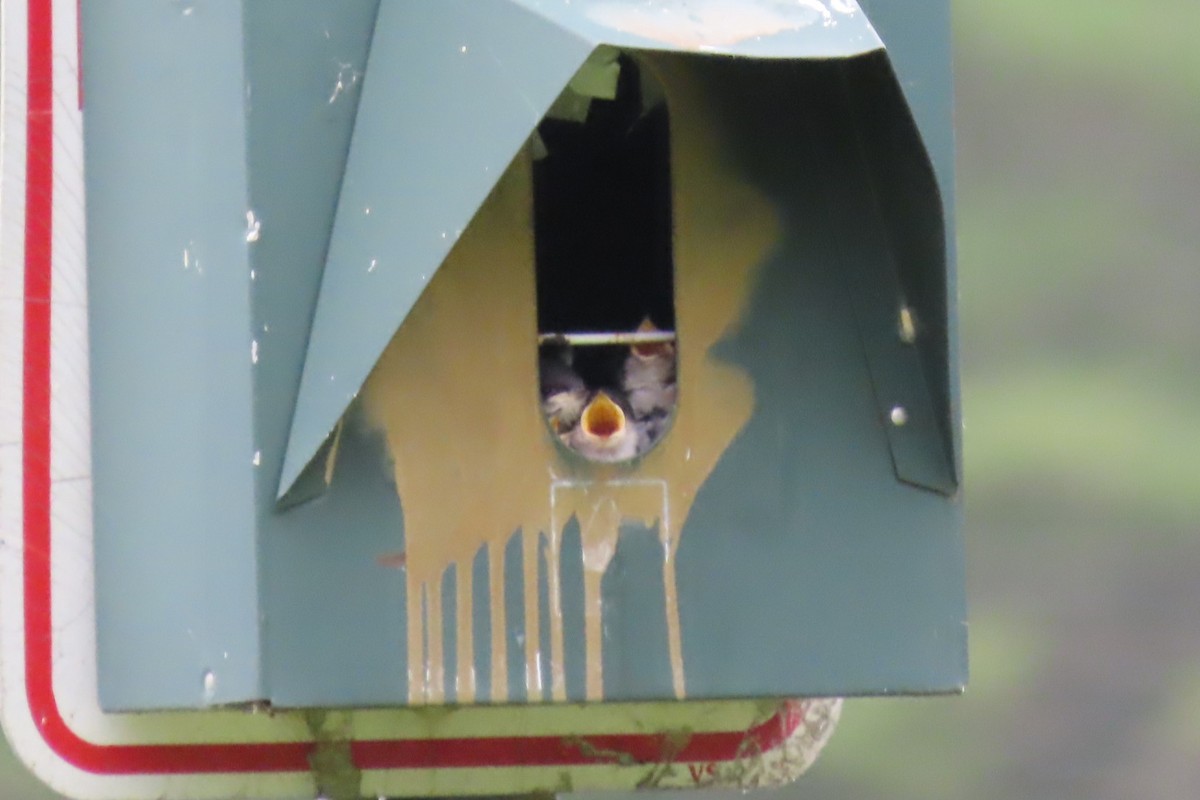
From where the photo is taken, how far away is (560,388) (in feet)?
12.3

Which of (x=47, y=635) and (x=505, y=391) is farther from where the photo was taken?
(x=47, y=635)

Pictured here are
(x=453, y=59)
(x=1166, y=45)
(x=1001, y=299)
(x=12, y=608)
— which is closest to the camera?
(x=453, y=59)

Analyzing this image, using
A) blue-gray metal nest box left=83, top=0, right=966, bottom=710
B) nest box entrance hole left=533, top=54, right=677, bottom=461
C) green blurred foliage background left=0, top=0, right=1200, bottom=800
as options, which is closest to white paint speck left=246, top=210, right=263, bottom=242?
blue-gray metal nest box left=83, top=0, right=966, bottom=710

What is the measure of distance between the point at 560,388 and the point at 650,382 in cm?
11

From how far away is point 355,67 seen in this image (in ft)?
11.7

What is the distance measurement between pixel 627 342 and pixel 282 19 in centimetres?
52

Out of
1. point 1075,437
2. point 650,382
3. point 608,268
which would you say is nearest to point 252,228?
point 650,382

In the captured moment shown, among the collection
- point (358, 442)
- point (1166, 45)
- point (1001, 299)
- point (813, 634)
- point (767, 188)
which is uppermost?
point (1166, 45)

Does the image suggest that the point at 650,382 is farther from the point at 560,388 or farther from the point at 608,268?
the point at 608,268

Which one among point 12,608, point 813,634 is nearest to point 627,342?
point 813,634

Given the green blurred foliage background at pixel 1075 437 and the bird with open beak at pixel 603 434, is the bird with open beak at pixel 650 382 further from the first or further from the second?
the green blurred foliage background at pixel 1075 437

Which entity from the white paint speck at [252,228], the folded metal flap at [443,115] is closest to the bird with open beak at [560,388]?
the folded metal flap at [443,115]

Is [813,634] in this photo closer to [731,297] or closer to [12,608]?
[731,297]

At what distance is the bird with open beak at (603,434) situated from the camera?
3605mm
